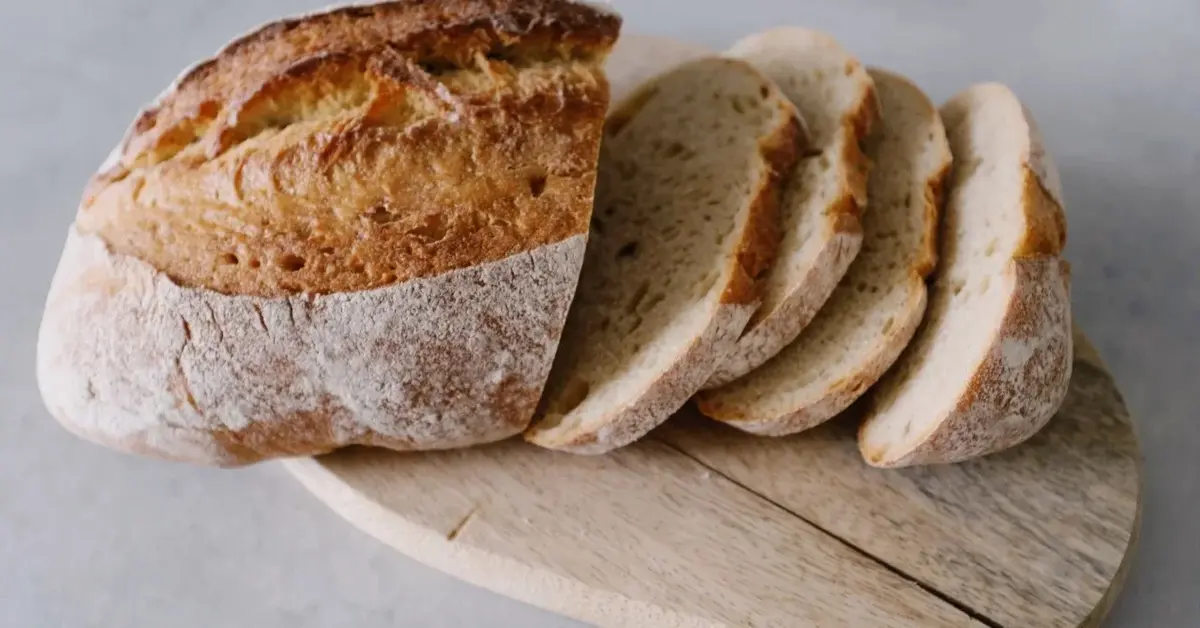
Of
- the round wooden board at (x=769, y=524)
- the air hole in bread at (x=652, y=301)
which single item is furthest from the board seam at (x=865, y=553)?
the air hole in bread at (x=652, y=301)

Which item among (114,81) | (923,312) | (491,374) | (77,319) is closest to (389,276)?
(491,374)

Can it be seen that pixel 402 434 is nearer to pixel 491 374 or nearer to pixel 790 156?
pixel 491 374

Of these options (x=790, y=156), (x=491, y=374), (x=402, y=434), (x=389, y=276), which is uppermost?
(x=790, y=156)

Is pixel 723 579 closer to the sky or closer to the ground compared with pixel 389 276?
closer to the ground

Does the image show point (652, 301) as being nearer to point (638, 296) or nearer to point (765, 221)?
point (638, 296)

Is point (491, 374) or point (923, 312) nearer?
point (491, 374)

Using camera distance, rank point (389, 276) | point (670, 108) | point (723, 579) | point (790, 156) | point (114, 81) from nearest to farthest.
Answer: point (389, 276), point (723, 579), point (790, 156), point (670, 108), point (114, 81)
